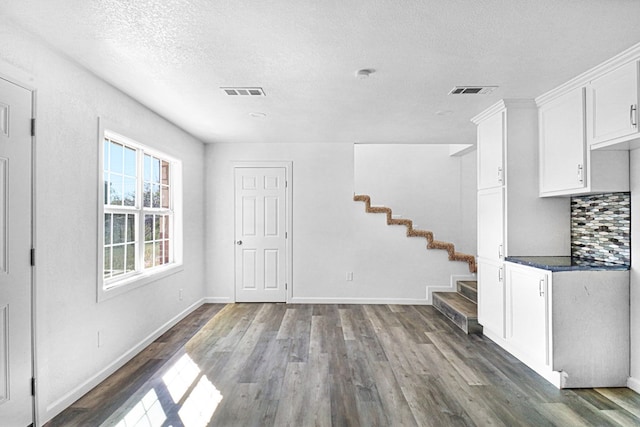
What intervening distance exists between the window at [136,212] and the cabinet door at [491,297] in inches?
141

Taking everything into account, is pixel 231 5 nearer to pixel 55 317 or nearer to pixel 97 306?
pixel 55 317

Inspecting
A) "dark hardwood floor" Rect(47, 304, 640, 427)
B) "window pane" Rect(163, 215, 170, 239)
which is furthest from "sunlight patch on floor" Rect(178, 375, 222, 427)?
Answer: "window pane" Rect(163, 215, 170, 239)

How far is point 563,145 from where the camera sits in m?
3.28

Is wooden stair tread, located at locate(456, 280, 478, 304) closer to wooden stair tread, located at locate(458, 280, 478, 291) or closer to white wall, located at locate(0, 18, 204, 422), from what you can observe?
wooden stair tread, located at locate(458, 280, 478, 291)

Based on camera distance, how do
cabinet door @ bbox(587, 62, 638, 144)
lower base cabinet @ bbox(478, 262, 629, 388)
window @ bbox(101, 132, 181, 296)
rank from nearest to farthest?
cabinet door @ bbox(587, 62, 638, 144)
lower base cabinet @ bbox(478, 262, 629, 388)
window @ bbox(101, 132, 181, 296)

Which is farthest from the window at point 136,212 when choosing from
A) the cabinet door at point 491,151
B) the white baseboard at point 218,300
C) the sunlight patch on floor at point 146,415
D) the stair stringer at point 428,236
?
the cabinet door at point 491,151

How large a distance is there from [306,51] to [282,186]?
3334 millimetres

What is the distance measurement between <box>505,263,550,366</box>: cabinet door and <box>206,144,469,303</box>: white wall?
217cm

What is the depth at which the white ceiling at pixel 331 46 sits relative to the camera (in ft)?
6.66

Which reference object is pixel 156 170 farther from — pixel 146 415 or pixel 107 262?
pixel 146 415

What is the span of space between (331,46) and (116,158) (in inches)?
90.6

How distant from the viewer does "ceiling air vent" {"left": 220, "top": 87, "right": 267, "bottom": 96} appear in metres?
3.30

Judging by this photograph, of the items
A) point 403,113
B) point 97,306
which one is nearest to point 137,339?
point 97,306

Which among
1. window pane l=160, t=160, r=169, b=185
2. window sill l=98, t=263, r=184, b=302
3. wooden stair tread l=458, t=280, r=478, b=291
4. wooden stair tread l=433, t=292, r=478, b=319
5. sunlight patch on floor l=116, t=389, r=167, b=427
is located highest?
window pane l=160, t=160, r=169, b=185
